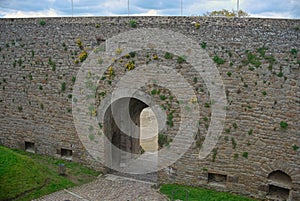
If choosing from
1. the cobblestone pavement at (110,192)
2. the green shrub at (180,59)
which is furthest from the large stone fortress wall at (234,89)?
the cobblestone pavement at (110,192)

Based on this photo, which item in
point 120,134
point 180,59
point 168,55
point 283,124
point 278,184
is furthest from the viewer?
point 120,134

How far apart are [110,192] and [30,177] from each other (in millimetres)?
2853

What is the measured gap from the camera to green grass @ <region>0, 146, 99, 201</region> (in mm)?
11680

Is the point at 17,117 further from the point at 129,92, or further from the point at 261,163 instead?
the point at 261,163

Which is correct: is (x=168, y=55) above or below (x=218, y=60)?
above

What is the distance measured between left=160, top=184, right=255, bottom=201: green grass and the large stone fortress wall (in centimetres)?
25

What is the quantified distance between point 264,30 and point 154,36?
3751mm

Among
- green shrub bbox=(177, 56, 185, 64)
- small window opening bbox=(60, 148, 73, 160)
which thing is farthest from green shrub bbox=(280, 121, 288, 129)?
small window opening bbox=(60, 148, 73, 160)

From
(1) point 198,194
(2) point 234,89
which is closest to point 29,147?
(1) point 198,194

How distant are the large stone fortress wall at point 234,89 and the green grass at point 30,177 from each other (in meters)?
0.98

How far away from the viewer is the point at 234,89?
1188 cm

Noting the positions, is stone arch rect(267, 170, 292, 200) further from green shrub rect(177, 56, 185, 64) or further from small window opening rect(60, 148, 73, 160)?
small window opening rect(60, 148, 73, 160)

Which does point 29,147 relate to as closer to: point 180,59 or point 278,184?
point 180,59

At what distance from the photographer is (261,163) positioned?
11.8 m
